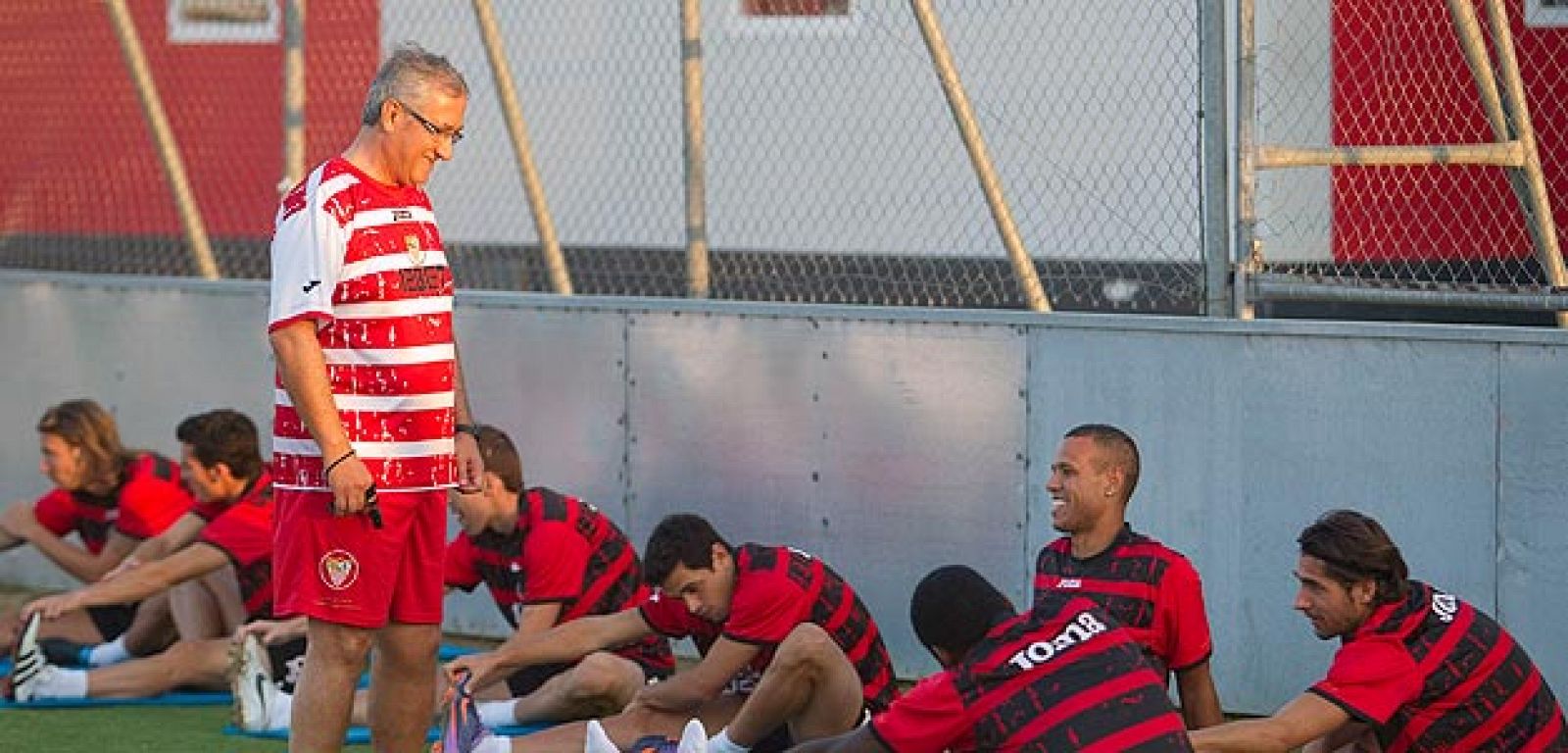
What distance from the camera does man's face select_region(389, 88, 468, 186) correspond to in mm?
5891

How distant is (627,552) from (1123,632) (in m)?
2.96

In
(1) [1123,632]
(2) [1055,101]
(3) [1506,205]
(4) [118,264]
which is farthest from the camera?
(4) [118,264]

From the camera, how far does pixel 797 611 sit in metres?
7.25

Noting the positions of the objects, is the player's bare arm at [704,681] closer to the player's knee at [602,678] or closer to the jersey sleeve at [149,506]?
the player's knee at [602,678]

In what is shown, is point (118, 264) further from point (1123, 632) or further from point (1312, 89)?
point (1123, 632)

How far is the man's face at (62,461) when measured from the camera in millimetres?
9281

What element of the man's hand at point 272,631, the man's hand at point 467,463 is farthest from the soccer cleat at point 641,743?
the man's hand at point 272,631

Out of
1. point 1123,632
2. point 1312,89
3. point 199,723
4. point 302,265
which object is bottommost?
point 199,723

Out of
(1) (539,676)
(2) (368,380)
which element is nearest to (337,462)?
(2) (368,380)

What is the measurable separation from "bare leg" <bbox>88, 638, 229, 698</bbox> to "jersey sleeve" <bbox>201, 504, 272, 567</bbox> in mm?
287

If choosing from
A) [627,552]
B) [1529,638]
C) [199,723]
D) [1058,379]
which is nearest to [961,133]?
[1058,379]

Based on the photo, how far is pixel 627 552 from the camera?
8.26 m

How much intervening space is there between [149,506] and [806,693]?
10.7 feet

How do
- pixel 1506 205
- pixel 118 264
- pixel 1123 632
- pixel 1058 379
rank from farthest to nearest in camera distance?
pixel 118 264, pixel 1506 205, pixel 1058 379, pixel 1123 632
